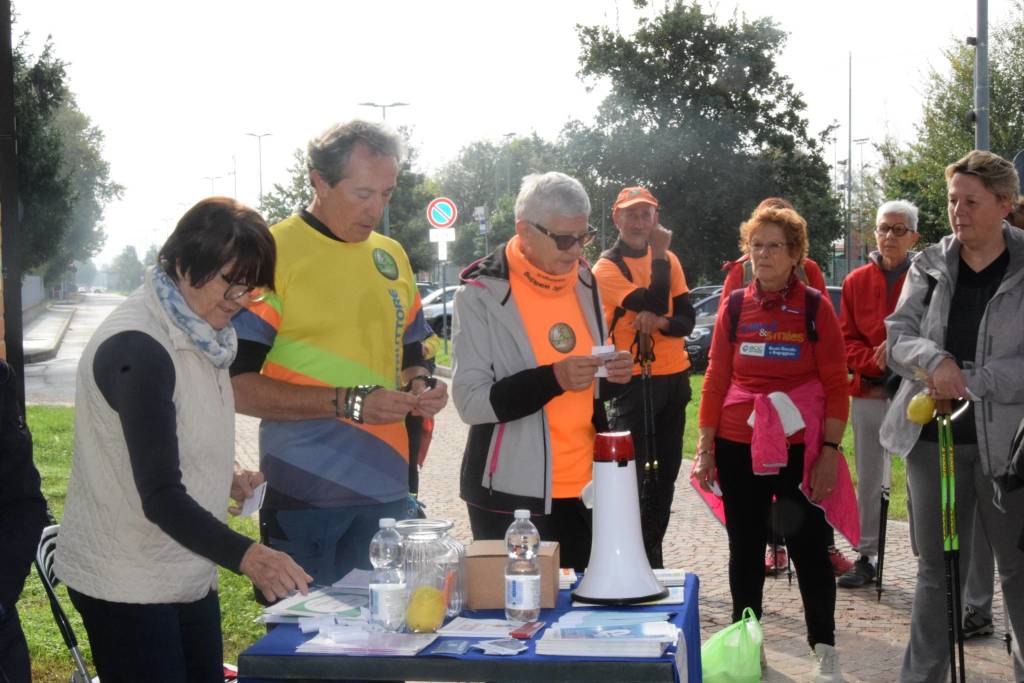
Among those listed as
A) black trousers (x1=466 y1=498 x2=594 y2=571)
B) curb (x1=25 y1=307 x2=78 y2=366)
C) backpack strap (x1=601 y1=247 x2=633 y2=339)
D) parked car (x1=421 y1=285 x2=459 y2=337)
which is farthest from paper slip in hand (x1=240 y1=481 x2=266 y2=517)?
curb (x1=25 y1=307 x2=78 y2=366)

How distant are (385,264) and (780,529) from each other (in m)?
2.33

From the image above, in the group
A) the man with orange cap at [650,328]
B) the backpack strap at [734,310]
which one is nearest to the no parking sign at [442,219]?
the man with orange cap at [650,328]

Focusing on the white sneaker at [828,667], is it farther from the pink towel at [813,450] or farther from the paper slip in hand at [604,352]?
the paper slip in hand at [604,352]

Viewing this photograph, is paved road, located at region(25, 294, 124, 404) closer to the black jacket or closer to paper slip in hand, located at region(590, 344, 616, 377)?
paper slip in hand, located at region(590, 344, 616, 377)

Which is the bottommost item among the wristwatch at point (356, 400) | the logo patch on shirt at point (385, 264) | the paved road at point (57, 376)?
the paved road at point (57, 376)

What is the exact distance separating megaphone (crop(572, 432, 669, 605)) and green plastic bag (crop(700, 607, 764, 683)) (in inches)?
56.2

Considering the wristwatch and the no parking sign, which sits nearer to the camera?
the wristwatch

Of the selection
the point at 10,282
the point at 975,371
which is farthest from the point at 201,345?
the point at 975,371

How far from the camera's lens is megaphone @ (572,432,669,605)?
3.02m

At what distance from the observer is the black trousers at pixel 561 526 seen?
4082 mm

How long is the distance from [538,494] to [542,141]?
187 ft

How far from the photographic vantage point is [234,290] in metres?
2.78

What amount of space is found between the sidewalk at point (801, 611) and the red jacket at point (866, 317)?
3.90ft

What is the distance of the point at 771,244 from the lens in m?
5.13
